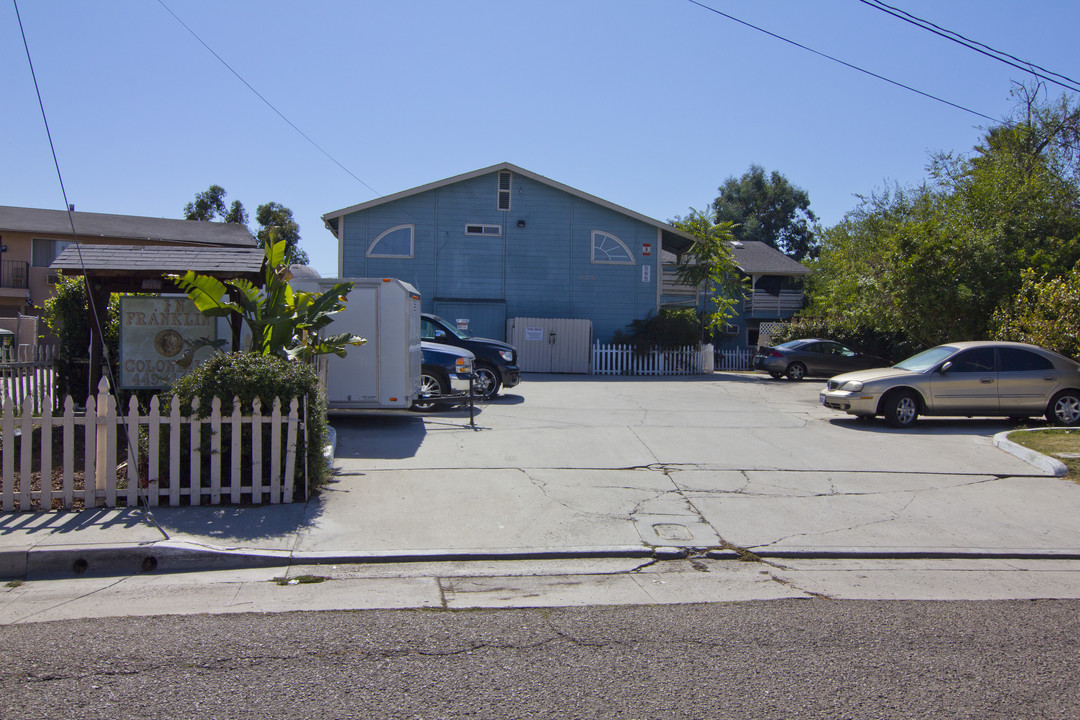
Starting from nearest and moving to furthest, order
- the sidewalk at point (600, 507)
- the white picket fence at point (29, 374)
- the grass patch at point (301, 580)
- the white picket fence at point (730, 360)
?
the grass patch at point (301, 580)
the sidewalk at point (600, 507)
the white picket fence at point (29, 374)
the white picket fence at point (730, 360)

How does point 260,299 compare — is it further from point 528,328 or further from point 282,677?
point 528,328

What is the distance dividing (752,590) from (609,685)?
6.93 ft

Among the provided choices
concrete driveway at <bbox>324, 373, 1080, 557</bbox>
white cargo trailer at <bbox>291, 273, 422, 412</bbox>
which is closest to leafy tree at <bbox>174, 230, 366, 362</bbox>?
concrete driveway at <bbox>324, 373, 1080, 557</bbox>

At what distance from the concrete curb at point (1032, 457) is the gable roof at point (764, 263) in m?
26.8

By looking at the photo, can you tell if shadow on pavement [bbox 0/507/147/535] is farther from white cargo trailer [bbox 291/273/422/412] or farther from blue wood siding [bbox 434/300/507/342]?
blue wood siding [bbox 434/300/507/342]

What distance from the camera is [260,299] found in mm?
9352

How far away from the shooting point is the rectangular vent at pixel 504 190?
86.8ft

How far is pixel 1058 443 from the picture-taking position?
37.8 ft

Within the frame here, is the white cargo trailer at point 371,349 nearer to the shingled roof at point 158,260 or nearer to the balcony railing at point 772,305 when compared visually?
the shingled roof at point 158,260

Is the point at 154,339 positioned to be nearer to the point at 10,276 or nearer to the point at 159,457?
the point at 159,457

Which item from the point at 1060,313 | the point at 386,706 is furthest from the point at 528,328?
the point at 386,706

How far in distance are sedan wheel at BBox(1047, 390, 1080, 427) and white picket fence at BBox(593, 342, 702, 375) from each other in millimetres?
12598

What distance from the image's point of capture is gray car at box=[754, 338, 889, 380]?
24562mm

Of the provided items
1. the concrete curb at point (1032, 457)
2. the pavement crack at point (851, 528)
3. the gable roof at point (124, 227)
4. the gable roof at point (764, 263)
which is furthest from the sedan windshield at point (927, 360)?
the gable roof at point (124, 227)
